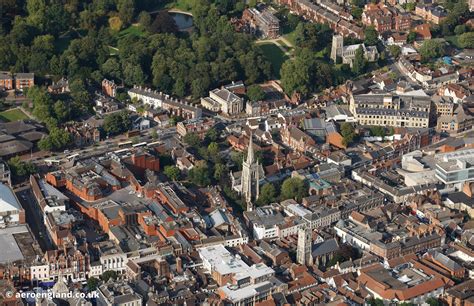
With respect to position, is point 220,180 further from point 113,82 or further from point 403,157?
point 113,82

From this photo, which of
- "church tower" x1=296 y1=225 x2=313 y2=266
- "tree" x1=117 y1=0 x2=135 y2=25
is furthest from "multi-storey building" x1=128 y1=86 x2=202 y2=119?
"church tower" x1=296 y1=225 x2=313 y2=266

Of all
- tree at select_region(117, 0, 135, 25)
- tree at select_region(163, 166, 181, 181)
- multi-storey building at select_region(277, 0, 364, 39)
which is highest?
tree at select_region(117, 0, 135, 25)

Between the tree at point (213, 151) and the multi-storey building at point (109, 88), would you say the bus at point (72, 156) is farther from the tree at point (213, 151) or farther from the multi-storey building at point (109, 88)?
the multi-storey building at point (109, 88)

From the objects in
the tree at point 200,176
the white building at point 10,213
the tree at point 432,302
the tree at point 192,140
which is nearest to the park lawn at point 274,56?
the tree at point 192,140

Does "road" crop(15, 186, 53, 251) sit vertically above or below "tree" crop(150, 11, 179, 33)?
below

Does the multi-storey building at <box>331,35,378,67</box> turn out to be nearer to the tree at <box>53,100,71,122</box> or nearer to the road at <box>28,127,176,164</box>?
the road at <box>28,127,176,164</box>
